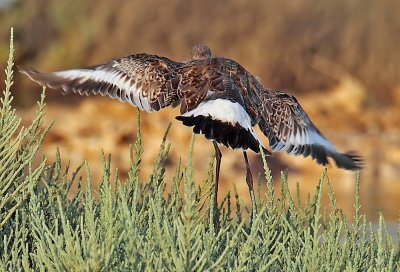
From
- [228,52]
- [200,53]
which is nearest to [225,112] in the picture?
[200,53]

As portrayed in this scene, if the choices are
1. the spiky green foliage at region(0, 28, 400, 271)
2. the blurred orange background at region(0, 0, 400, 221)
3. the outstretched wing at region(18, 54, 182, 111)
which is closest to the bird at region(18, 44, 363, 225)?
the outstretched wing at region(18, 54, 182, 111)

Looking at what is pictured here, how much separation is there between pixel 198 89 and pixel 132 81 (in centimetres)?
39

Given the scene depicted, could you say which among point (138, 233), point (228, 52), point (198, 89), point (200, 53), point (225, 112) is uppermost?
point (228, 52)

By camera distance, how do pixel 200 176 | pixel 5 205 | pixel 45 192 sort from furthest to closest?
pixel 200 176 → pixel 45 192 → pixel 5 205

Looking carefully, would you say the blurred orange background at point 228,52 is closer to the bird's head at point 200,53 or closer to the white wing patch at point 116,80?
the bird's head at point 200,53

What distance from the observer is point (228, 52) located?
1452cm

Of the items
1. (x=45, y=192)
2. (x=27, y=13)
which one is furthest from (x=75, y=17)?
(x=45, y=192)

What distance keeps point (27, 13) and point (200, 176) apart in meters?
4.97

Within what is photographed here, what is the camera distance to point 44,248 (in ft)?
10.3

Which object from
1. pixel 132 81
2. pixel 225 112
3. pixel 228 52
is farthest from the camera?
pixel 228 52

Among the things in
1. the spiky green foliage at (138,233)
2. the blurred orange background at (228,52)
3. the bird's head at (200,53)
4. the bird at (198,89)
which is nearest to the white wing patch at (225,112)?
the bird at (198,89)

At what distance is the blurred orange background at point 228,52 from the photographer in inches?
520

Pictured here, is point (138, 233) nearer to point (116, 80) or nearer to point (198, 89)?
point (198, 89)

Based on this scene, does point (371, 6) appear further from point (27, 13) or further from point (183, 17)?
point (27, 13)
